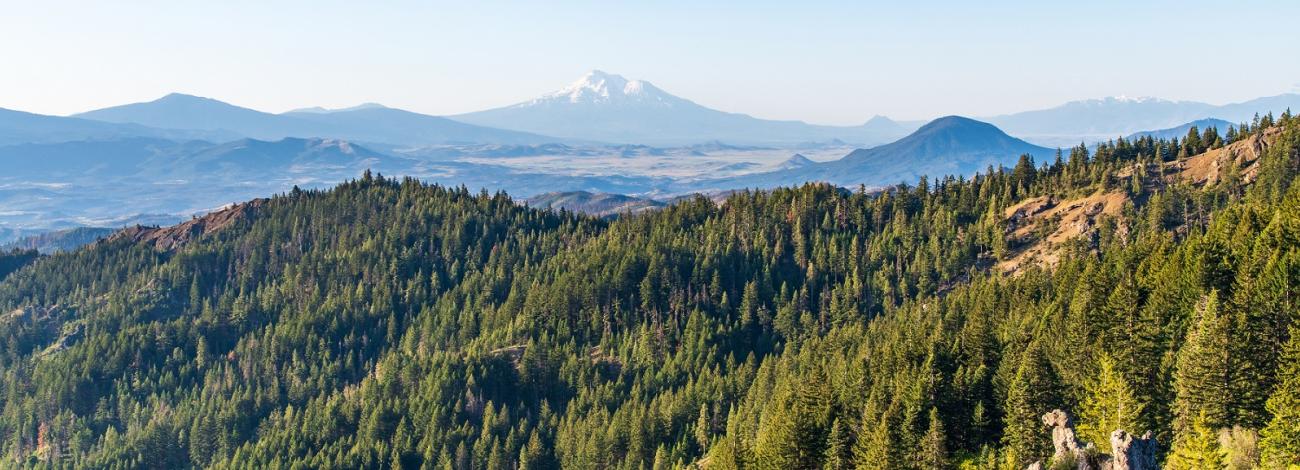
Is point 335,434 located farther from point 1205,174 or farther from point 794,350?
point 1205,174

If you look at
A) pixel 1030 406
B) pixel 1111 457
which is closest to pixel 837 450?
pixel 1030 406

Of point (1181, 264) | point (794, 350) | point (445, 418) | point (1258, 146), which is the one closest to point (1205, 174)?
point (1258, 146)

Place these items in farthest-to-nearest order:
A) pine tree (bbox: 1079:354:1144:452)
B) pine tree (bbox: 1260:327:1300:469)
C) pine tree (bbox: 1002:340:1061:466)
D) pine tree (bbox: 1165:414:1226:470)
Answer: pine tree (bbox: 1002:340:1061:466) → pine tree (bbox: 1079:354:1144:452) → pine tree (bbox: 1260:327:1300:469) → pine tree (bbox: 1165:414:1226:470)

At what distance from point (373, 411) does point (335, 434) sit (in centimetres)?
842

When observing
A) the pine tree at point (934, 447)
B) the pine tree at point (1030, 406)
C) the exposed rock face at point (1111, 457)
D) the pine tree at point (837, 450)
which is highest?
the exposed rock face at point (1111, 457)

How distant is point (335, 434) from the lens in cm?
18525

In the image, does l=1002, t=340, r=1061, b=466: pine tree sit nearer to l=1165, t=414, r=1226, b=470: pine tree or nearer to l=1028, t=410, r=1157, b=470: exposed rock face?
l=1028, t=410, r=1157, b=470: exposed rock face

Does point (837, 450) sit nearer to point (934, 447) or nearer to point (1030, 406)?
point (934, 447)

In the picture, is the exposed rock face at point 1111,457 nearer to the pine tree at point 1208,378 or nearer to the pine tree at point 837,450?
the pine tree at point 1208,378

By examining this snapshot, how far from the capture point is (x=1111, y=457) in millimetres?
66375

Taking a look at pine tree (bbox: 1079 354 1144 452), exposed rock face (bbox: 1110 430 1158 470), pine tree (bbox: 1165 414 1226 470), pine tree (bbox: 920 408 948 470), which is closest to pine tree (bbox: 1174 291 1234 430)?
pine tree (bbox: 1079 354 1144 452)

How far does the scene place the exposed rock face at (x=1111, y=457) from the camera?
63625mm

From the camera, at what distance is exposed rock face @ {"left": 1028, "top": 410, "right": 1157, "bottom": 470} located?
209ft

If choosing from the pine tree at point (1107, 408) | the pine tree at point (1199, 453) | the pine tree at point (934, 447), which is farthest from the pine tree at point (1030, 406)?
the pine tree at point (1199, 453)
